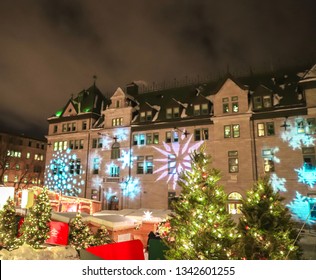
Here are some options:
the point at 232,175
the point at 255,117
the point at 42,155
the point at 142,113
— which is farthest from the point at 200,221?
the point at 42,155

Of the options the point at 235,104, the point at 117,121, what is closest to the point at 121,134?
the point at 117,121

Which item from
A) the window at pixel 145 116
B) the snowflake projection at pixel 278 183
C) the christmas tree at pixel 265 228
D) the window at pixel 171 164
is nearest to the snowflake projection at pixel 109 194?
the window at pixel 171 164

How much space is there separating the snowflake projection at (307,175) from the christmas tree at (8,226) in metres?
23.9

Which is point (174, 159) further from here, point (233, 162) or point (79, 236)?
point (79, 236)

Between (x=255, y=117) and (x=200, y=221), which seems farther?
(x=255, y=117)

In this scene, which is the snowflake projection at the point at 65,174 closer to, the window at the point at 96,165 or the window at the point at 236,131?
the window at the point at 96,165

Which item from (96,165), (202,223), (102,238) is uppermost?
(96,165)

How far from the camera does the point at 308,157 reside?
2645 centimetres

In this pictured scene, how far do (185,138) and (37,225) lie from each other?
20.2 meters

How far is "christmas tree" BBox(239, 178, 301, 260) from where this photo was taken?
10445 millimetres

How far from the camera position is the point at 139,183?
33812mm
